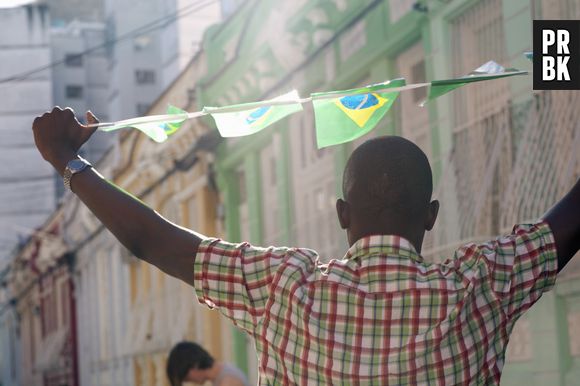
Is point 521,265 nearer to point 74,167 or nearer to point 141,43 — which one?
point 74,167

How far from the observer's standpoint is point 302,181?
47.9ft

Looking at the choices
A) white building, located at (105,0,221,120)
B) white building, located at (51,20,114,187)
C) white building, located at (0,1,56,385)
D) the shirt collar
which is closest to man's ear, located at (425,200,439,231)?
the shirt collar

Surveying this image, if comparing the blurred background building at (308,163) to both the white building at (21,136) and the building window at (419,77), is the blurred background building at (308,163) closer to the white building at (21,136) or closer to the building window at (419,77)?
the building window at (419,77)

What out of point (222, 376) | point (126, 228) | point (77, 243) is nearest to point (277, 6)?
point (222, 376)

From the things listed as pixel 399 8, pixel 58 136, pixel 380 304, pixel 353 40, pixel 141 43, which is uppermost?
pixel 141 43

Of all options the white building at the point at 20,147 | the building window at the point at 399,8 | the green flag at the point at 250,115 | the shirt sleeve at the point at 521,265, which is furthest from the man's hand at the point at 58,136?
the white building at the point at 20,147

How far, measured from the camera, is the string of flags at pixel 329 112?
11.2 ft

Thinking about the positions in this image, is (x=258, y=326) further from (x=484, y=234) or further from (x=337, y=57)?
(x=337, y=57)

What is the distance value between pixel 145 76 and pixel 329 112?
147 ft

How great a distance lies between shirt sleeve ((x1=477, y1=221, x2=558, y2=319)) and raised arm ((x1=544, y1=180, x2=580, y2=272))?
19mm

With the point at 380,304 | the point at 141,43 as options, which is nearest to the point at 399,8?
the point at 380,304

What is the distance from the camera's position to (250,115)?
362 centimetres

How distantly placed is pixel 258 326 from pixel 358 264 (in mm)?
235

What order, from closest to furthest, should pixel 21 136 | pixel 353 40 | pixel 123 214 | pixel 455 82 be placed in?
pixel 123 214
pixel 455 82
pixel 353 40
pixel 21 136
